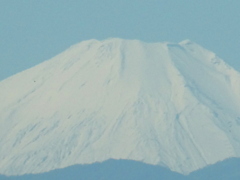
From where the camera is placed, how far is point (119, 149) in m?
84.1

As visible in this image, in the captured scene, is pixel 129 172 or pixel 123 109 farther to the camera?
pixel 123 109

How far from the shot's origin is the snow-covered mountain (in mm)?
84312

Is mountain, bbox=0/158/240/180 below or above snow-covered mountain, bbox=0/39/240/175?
below

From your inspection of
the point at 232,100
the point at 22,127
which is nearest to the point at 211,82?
the point at 232,100

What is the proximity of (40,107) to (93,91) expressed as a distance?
4.53m

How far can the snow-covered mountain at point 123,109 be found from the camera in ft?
277

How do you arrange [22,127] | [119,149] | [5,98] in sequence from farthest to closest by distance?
[5,98], [22,127], [119,149]

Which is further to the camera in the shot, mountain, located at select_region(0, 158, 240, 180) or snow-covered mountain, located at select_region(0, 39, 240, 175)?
snow-covered mountain, located at select_region(0, 39, 240, 175)

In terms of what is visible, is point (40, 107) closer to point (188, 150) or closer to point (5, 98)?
point (5, 98)

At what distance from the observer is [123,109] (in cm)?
8800

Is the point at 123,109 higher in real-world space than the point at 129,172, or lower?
higher

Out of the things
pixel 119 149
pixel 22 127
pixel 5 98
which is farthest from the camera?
pixel 5 98

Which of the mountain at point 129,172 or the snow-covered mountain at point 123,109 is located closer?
the mountain at point 129,172

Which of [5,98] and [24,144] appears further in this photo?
[5,98]
